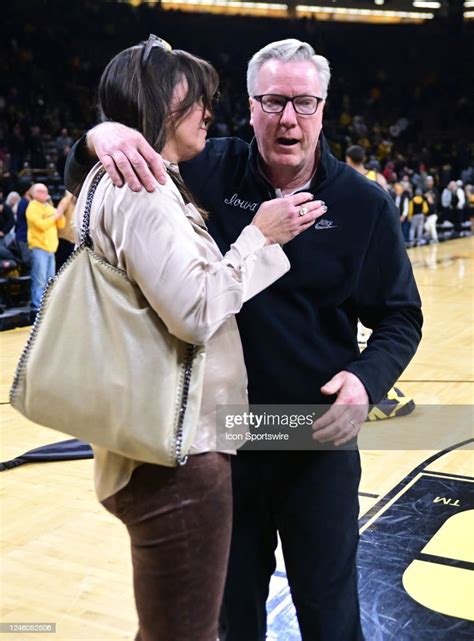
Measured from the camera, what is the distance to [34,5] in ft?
73.3

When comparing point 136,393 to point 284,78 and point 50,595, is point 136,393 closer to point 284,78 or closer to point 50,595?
point 284,78

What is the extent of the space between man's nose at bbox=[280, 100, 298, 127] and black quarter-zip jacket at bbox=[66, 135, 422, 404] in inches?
6.0

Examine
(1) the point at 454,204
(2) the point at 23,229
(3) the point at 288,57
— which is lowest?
(1) the point at 454,204

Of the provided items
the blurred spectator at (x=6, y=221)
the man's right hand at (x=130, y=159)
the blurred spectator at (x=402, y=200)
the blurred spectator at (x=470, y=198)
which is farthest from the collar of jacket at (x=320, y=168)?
the blurred spectator at (x=470, y=198)

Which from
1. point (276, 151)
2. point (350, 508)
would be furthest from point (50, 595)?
point (276, 151)

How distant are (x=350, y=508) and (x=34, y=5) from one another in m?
22.9

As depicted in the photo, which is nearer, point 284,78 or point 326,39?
A: point 284,78

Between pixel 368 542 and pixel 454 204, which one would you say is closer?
pixel 368 542

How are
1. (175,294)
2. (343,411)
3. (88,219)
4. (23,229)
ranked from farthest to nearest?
1. (23,229)
2. (343,411)
3. (88,219)
4. (175,294)

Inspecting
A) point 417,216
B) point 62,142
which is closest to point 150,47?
point 62,142

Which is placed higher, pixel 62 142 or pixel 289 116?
pixel 289 116

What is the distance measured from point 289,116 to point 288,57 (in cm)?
14

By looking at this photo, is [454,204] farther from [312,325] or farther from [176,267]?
[176,267]

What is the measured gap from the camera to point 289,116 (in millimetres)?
1938
